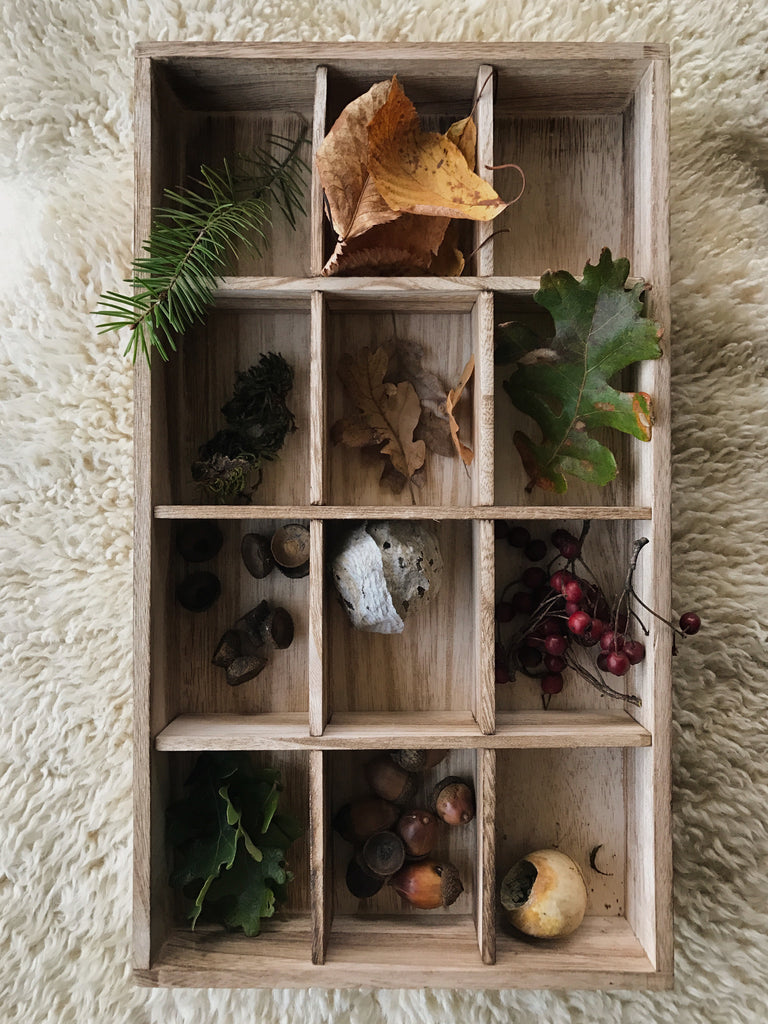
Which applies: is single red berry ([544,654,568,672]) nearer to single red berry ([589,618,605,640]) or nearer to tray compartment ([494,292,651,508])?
single red berry ([589,618,605,640])

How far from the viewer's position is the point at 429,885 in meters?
0.75

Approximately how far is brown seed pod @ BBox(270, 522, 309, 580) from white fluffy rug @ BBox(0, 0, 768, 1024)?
173 mm

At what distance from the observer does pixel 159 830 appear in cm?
73

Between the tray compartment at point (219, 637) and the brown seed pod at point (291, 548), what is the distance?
0.02 meters

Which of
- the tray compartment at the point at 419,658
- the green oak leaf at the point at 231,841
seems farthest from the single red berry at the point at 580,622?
the green oak leaf at the point at 231,841

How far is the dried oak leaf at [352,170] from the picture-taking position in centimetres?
69

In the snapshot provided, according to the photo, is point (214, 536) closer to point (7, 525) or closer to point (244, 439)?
point (244, 439)

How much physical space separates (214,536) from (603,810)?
50 cm

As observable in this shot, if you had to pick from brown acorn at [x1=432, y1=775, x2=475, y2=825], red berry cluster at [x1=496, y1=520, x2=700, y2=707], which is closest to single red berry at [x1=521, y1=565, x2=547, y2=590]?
red berry cluster at [x1=496, y1=520, x2=700, y2=707]

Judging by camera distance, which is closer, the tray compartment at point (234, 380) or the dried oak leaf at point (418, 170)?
the dried oak leaf at point (418, 170)

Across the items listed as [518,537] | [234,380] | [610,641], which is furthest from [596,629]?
[234,380]

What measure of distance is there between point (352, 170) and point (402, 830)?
2.11ft

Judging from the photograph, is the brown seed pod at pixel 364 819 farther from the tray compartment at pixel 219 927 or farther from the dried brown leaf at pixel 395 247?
the dried brown leaf at pixel 395 247

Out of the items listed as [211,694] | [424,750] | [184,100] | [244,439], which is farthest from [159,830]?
[184,100]
